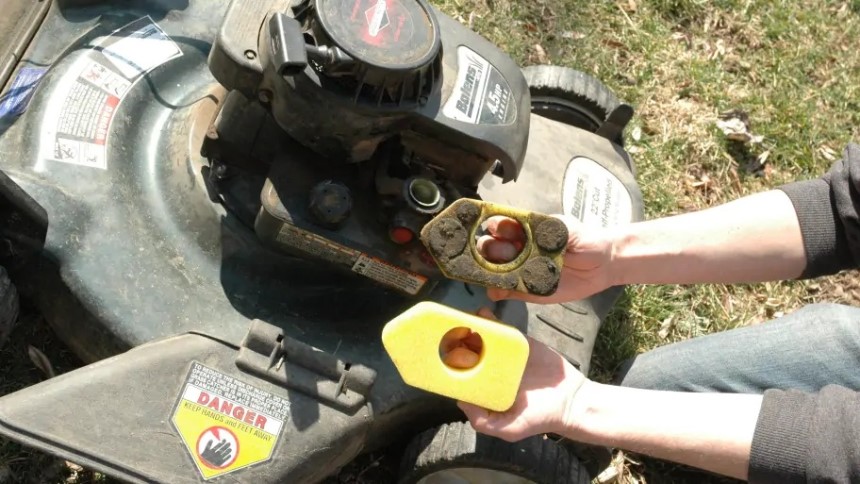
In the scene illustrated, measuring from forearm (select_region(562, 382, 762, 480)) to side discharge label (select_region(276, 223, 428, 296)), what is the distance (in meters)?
0.35

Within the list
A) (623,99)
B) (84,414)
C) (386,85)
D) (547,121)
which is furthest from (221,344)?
(623,99)

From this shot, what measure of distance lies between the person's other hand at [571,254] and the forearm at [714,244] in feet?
0.12

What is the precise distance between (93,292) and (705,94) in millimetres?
1840

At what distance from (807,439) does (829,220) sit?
48 centimetres

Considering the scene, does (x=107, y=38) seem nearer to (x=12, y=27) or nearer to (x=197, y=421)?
(x=12, y=27)

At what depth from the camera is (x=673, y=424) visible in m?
1.46

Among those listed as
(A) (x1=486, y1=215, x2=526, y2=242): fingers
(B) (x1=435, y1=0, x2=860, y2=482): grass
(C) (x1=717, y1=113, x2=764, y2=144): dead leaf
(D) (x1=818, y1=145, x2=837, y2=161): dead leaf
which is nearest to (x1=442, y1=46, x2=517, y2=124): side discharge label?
(A) (x1=486, y1=215, x2=526, y2=242): fingers

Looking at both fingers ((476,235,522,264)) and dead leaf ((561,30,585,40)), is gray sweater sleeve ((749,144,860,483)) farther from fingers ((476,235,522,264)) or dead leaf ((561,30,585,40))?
dead leaf ((561,30,585,40))

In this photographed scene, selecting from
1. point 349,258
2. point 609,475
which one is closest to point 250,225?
point 349,258

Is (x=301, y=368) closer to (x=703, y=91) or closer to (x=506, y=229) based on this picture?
(x=506, y=229)

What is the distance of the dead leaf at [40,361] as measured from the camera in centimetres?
180

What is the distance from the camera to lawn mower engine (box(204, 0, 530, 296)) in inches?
54.7

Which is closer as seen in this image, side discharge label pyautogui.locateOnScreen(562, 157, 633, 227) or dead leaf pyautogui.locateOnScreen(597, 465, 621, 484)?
side discharge label pyautogui.locateOnScreen(562, 157, 633, 227)

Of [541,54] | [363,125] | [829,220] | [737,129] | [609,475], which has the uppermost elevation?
[363,125]
